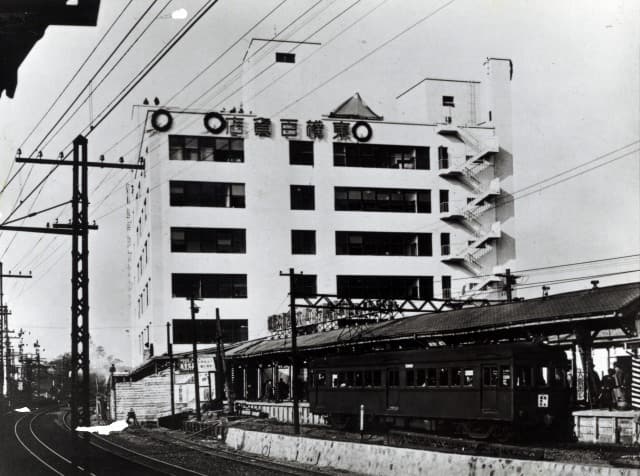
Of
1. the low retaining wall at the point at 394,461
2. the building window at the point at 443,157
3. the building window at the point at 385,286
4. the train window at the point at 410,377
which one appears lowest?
the low retaining wall at the point at 394,461

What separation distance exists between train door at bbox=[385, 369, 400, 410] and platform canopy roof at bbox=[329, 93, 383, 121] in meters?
38.7

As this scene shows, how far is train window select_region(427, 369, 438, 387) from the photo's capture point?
24.7 metres

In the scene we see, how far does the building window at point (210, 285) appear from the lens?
5797 centimetres

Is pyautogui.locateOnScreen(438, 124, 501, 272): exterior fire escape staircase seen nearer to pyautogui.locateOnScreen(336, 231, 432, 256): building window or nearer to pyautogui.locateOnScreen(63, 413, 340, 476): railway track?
pyautogui.locateOnScreen(336, 231, 432, 256): building window

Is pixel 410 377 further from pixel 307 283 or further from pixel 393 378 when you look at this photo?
pixel 307 283

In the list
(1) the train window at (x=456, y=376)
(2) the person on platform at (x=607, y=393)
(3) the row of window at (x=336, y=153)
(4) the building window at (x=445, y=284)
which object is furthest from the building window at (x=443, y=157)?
(1) the train window at (x=456, y=376)

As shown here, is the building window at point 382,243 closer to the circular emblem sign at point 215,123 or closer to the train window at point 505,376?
the circular emblem sign at point 215,123

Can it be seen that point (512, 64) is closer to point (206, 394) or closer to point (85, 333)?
point (206, 394)

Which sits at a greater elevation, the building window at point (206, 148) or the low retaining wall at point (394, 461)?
the building window at point (206, 148)

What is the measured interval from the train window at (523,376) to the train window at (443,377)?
2.56 m

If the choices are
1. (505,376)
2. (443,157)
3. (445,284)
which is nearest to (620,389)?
(505,376)

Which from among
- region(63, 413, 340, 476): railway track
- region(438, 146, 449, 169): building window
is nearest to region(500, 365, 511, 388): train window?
region(63, 413, 340, 476): railway track

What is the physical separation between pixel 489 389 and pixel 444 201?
135ft

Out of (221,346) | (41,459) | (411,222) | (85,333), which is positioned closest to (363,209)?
(411,222)
